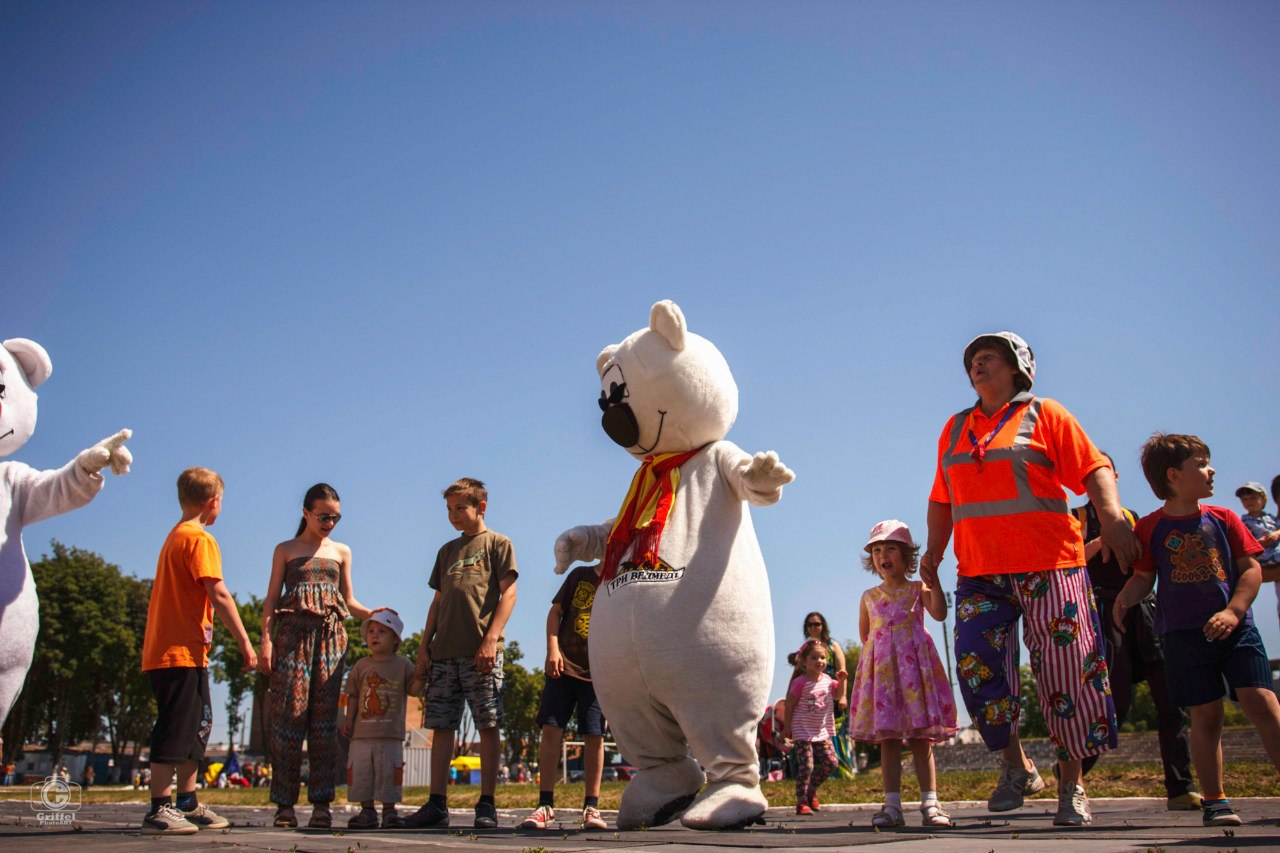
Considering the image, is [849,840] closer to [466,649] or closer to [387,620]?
[466,649]

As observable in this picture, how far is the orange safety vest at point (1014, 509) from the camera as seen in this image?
4.64 m

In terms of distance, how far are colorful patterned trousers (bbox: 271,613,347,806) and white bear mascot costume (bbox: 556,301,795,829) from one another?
7.69 feet

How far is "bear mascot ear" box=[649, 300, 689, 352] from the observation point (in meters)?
5.11

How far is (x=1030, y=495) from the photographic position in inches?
185

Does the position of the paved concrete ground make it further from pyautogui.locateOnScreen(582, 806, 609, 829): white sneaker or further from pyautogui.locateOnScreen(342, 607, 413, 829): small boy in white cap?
pyautogui.locateOnScreen(342, 607, 413, 829): small boy in white cap

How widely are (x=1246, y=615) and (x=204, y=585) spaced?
5.40m

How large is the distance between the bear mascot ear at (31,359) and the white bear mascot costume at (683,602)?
9.62 feet

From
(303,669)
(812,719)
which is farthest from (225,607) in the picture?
(812,719)

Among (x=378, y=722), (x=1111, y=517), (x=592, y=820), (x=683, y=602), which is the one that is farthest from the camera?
(x=378, y=722)

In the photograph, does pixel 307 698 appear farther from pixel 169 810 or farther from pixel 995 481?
pixel 995 481

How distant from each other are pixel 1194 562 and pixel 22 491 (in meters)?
5.62

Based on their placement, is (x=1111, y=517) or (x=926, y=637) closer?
(x=1111, y=517)

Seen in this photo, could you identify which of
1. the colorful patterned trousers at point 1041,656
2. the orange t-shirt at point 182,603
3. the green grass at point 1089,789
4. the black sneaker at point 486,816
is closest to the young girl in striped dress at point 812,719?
the green grass at point 1089,789

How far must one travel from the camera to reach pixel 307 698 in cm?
618
